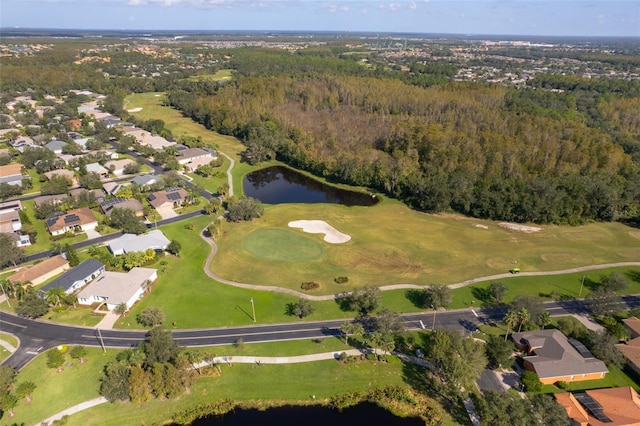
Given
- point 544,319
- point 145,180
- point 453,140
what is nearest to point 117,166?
point 145,180

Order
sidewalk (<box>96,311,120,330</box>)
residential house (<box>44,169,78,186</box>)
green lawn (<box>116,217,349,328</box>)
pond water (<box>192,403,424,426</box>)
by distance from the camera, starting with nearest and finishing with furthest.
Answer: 1. pond water (<box>192,403,424,426</box>)
2. sidewalk (<box>96,311,120,330</box>)
3. green lawn (<box>116,217,349,328</box>)
4. residential house (<box>44,169,78,186</box>)

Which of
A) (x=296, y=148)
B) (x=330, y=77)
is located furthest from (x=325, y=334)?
(x=330, y=77)

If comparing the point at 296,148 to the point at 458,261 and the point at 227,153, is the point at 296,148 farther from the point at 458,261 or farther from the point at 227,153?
the point at 458,261

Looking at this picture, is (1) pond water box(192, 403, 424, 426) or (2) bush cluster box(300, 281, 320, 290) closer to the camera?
(1) pond water box(192, 403, 424, 426)

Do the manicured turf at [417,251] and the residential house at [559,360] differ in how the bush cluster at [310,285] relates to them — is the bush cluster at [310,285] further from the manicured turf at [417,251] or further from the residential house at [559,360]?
the residential house at [559,360]

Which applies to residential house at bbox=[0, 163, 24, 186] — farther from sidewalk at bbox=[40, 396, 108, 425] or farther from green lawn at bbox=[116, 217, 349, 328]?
sidewalk at bbox=[40, 396, 108, 425]

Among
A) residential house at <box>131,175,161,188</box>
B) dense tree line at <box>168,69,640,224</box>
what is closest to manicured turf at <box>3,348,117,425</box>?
residential house at <box>131,175,161,188</box>

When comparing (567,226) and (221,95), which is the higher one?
(221,95)

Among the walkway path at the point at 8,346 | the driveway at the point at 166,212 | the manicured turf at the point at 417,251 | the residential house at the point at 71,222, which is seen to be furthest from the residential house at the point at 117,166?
the walkway path at the point at 8,346
